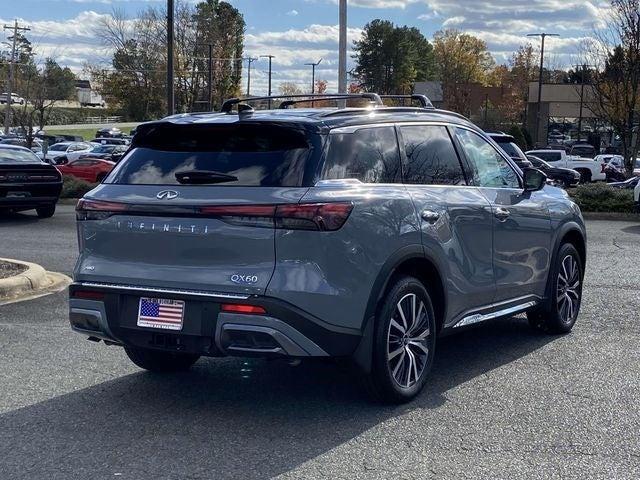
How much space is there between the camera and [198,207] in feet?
16.8

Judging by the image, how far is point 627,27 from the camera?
2669 cm

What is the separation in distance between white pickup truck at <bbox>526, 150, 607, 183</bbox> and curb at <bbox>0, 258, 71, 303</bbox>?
28926 mm

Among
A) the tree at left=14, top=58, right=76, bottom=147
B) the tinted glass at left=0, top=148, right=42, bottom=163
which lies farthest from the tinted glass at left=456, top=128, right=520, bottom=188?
the tree at left=14, top=58, right=76, bottom=147

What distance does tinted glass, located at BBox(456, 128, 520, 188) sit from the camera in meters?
6.62

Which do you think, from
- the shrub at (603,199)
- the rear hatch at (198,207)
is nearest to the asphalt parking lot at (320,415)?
the rear hatch at (198,207)

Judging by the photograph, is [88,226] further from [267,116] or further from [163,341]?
[267,116]

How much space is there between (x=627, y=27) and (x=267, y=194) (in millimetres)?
24441

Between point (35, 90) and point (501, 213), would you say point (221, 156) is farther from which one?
point (35, 90)

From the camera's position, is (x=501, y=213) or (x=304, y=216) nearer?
(x=304, y=216)

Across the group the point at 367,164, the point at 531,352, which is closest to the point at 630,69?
the point at 531,352

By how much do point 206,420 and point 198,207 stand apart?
1.31 meters

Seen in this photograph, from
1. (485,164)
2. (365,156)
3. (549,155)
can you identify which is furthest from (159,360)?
(549,155)

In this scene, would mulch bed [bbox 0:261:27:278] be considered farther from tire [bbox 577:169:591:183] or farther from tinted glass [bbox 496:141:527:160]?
tire [bbox 577:169:591:183]

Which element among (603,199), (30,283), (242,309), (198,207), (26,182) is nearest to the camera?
(242,309)
